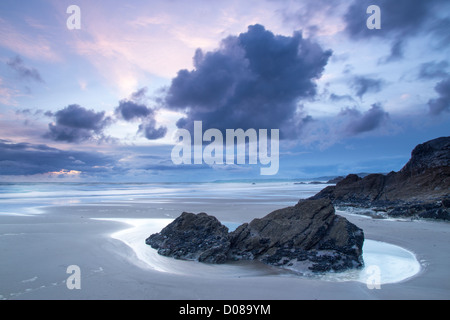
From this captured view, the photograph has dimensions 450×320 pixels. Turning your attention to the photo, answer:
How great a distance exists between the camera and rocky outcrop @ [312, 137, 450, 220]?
1743 cm

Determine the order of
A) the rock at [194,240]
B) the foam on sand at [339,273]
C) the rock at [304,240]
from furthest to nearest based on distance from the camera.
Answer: the rock at [194,240] → the rock at [304,240] → the foam on sand at [339,273]

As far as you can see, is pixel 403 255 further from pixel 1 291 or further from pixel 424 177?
pixel 424 177

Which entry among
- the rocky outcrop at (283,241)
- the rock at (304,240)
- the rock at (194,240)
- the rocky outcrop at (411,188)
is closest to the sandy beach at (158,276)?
the rock at (194,240)

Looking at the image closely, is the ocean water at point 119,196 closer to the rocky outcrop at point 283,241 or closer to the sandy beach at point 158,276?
the sandy beach at point 158,276

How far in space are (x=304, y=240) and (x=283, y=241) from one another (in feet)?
1.96

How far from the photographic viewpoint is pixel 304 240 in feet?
27.3

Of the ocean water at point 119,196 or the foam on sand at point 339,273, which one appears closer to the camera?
→ the foam on sand at point 339,273

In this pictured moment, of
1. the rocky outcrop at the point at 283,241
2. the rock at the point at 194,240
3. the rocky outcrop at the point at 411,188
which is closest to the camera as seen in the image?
the rocky outcrop at the point at 283,241

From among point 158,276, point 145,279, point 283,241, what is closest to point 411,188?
point 283,241

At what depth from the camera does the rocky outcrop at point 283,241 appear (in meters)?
7.70

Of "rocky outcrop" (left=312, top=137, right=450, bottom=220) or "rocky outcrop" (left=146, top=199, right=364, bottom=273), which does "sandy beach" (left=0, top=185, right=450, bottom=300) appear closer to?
"rocky outcrop" (left=146, top=199, right=364, bottom=273)
